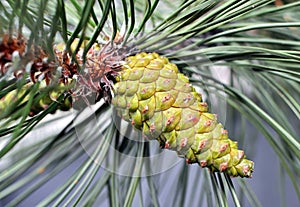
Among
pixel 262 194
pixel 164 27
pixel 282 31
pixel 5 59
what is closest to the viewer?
pixel 5 59

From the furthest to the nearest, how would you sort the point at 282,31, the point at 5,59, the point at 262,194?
the point at 262,194 → the point at 282,31 → the point at 5,59

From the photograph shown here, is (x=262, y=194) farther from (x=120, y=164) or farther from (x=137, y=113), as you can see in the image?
(x=137, y=113)

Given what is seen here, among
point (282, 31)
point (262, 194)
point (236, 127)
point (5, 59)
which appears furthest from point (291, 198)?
point (5, 59)

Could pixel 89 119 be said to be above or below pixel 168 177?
above

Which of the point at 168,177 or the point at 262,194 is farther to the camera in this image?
the point at 262,194

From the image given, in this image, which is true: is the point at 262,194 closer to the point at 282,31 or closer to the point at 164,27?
the point at 282,31

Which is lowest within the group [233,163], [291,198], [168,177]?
[291,198]
